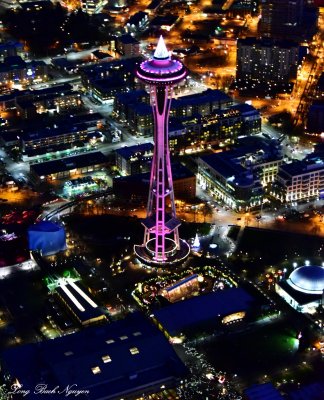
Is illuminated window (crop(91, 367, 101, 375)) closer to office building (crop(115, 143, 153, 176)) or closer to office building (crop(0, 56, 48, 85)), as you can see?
office building (crop(115, 143, 153, 176))

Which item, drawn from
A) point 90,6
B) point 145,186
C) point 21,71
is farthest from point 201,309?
point 90,6

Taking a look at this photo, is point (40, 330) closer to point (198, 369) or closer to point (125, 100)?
point (198, 369)

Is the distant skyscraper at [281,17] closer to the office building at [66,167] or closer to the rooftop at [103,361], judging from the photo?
the office building at [66,167]

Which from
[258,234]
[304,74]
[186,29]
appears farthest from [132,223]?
[186,29]

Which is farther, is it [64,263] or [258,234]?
[258,234]

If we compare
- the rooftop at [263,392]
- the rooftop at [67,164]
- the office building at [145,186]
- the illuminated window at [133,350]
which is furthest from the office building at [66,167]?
the rooftop at [263,392]

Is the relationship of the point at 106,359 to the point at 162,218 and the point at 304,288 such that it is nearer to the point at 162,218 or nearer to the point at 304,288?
the point at 162,218

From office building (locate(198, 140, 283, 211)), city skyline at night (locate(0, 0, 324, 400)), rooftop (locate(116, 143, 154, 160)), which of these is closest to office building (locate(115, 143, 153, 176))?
rooftop (locate(116, 143, 154, 160))
